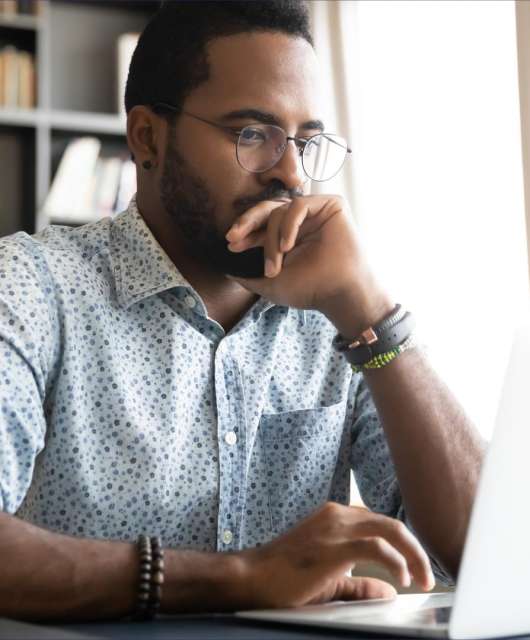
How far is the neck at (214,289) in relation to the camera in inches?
61.4

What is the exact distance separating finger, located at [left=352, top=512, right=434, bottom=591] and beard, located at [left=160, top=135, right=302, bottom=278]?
598mm

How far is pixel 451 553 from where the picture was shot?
1.34 meters

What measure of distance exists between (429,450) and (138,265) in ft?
1.66

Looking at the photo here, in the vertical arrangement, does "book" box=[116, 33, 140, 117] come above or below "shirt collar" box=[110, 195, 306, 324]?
above

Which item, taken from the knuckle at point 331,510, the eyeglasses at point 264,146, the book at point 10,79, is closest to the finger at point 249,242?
the eyeglasses at point 264,146

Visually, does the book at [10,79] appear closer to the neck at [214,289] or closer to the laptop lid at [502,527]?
the neck at [214,289]

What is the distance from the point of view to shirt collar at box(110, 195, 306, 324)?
1456 millimetres

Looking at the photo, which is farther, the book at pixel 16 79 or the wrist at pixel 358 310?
the book at pixel 16 79

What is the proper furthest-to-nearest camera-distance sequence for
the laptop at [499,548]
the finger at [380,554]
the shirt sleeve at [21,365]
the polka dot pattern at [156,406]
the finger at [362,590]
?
1. the polka dot pattern at [156,406]
2. the shirt sleeve at [21,365]
3. the finger at [362,590]
4. the finger at [380,554]
5. the laptop at [499,548]

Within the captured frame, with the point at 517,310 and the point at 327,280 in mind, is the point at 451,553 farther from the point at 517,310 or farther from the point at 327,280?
the point at 517,310

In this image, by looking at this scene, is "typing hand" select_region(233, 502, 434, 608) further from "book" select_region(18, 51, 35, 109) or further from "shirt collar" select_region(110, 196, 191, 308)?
"book" select_region(18, 51, 35, 109)

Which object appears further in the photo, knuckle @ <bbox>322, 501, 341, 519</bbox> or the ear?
the ear

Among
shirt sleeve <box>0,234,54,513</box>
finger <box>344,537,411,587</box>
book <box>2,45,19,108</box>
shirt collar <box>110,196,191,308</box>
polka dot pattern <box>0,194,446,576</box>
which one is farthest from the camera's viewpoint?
book <box>2,45,19,108</box>

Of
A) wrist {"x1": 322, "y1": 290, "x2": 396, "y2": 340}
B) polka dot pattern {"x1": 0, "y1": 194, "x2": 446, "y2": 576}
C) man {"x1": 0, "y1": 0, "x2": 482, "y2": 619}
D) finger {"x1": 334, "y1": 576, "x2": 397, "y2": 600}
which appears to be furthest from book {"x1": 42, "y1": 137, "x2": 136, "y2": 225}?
finger {"x1": 334, "y1": 576, "x2": 397, "y2": 600}
